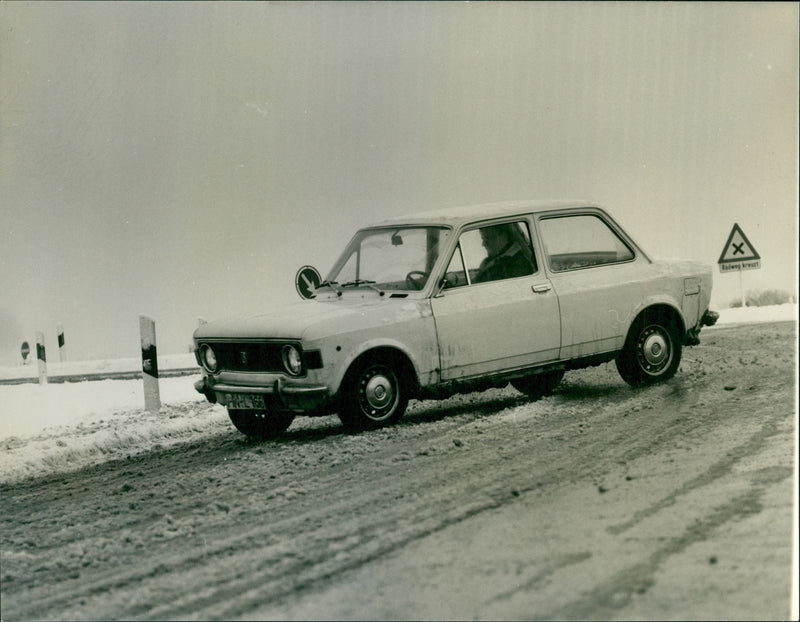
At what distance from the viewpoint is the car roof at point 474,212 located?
222 inches

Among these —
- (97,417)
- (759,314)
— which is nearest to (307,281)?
(97,417)

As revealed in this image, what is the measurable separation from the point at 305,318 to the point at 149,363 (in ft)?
7.78

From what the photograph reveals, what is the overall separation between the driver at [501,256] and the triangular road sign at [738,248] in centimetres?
128

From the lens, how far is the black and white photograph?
353 centimetres

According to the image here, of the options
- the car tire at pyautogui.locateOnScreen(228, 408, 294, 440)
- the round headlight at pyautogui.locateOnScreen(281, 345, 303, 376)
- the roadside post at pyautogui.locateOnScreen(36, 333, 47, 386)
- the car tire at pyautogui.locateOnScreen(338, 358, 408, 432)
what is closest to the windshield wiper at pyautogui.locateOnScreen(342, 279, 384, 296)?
the car tire at pyautogui.locateOnScreen(338, 358, 408, 432)

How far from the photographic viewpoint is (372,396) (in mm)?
5195

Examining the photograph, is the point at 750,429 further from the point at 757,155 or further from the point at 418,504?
the point at 418,504

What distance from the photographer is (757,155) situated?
189 inches

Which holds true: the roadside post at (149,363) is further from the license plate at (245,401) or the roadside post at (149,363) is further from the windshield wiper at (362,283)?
the windshield wiper at (362,283)

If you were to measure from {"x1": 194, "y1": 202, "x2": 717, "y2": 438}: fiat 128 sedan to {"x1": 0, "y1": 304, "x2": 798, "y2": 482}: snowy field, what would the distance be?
646mm

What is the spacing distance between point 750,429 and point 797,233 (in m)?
1.10

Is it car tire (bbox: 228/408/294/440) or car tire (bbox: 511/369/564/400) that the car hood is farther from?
car tire (bbox: 511/369/564/400)

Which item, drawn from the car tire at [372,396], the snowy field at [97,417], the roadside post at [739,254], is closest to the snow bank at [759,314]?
the snowy field at [97,417]

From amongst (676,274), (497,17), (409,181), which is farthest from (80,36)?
(676,274)
